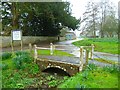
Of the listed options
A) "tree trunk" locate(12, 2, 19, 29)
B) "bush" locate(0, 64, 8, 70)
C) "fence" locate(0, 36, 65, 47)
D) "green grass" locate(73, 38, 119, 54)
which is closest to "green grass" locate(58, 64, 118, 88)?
"bush" locate(0, 64, 8, 70)

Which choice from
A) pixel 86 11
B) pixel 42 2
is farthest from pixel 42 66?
pixel 86 11

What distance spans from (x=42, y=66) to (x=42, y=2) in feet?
34.3

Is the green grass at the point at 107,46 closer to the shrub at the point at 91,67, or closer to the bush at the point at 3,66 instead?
the shrub at the point at 91,67

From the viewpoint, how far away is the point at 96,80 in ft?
24.5

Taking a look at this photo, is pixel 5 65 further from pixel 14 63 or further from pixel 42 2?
pixel 42 2

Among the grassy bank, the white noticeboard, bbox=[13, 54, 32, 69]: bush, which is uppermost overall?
the white noticeboard

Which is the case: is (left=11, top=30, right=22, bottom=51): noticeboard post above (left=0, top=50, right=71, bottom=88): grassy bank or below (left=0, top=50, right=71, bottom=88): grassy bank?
above

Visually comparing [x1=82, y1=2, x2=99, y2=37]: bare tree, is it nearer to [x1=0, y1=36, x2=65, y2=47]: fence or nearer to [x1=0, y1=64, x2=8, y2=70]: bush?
[x1=0, y1=36, x2=65, y2=47]: fence

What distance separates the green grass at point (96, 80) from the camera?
7055 mm

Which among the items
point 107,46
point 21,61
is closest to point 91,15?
point 107,46

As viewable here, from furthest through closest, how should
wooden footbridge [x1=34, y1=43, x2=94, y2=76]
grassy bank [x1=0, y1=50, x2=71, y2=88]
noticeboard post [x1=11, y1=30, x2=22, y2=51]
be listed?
1. noticeboard post [x1=11, y1=30, x2=22, y2=51]
2. grassy bank [x1=0, y1=50, x2=71, y2=88]
3. wooden footbridge [x1=34, y1=43, x2=94, y2=76]

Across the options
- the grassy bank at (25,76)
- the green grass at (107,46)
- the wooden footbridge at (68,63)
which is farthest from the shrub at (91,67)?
the green grass at (107,46)

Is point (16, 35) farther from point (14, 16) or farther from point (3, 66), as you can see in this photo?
point (14, 16)

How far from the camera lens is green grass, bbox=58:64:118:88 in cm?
706
